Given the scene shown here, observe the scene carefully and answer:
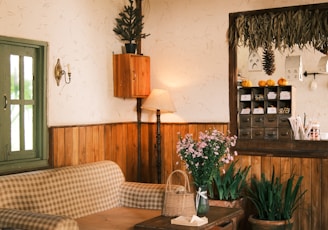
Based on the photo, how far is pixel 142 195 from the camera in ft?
15.6

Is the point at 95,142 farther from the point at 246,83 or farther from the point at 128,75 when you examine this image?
the point at 246,83

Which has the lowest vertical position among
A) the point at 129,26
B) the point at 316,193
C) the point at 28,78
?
the point at 316,193

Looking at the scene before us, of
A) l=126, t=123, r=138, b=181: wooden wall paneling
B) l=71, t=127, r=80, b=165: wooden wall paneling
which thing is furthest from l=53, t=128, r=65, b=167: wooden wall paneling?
l=126, t=123, r=138, b=181: wooden wall paneling

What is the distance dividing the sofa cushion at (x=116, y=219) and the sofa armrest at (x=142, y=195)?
→ 0.22ft

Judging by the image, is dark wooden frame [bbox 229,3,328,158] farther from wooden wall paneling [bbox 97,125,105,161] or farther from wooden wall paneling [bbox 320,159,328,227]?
wooden wall paneling [bbox 97,125,105,161]

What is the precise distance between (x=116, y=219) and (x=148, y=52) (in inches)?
93.7

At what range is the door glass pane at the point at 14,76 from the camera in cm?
451

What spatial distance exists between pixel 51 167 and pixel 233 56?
217 cm

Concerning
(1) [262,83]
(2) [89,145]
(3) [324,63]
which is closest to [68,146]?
(2) [89,145]

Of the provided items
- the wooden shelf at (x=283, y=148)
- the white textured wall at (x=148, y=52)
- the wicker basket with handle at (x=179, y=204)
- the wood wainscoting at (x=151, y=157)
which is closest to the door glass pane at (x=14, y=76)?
the white textured wall at (x=148, y=52)

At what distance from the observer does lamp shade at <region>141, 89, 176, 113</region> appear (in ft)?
18.5

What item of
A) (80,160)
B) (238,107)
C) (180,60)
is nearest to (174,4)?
(180,60)

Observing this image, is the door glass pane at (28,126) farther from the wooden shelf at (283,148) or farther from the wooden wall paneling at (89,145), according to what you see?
the wooden shelf at (283,148)

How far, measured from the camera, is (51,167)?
15.8 feet
